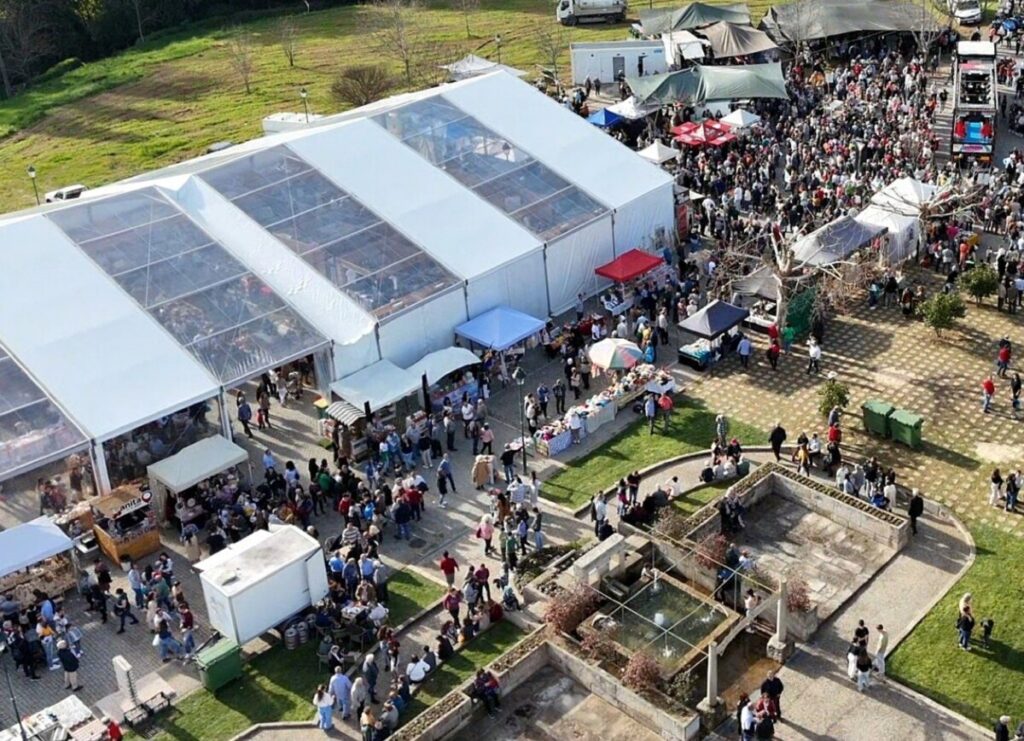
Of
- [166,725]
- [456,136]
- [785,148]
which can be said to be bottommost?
[166,725]

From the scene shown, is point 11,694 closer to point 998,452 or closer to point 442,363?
point 442,363

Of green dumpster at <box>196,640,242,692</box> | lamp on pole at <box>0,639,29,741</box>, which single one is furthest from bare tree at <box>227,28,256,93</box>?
green dumpster at <box>196,640,242,692</box>

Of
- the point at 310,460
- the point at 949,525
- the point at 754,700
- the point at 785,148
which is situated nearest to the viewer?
the point at 754,700

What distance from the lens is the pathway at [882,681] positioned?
853 inches

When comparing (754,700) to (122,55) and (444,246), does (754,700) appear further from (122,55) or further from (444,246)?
(122,55)

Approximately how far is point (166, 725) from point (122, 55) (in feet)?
215

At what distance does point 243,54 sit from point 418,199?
1389 inches

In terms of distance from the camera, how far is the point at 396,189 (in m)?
36.4

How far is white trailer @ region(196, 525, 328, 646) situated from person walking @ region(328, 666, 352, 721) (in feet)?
8.03

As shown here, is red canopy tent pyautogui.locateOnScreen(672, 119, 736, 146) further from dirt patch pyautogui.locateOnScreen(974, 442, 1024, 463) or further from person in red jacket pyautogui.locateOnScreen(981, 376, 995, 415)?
dirt patch pyautogui.locateOnScreen(974, 442, 1024, 463)

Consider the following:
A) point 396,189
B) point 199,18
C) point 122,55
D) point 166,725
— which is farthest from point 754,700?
point 199,18

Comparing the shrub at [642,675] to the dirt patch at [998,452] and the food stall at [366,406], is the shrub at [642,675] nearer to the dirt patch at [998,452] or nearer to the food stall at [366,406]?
the food stall at [366,406]

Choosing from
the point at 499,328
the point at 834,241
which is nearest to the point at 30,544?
the point at 499,328

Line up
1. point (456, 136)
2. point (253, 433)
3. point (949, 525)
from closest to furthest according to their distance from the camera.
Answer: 1. point (949, 525)
2. point (253, 433)
3. point (456, 136)
